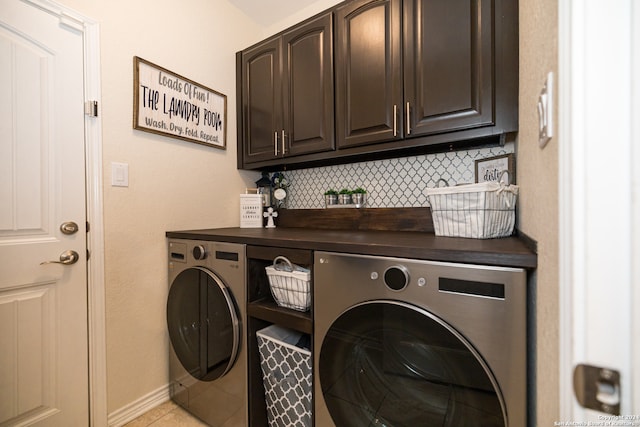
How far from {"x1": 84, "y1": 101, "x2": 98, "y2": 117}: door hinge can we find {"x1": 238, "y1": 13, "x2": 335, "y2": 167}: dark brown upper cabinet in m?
0.89

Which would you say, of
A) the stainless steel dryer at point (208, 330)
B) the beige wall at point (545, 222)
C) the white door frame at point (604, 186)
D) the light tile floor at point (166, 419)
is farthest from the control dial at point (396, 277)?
the light tile floor at point (166, 419)

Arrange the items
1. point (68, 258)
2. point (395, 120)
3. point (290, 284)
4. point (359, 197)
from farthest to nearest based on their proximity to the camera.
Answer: point (359, 197) → point (395, 120) → point (68, 258) → point (290, 284)

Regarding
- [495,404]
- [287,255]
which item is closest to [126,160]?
[287,255]

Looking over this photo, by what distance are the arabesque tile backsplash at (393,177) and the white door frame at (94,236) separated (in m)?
1.27

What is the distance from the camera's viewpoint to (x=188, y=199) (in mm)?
1792

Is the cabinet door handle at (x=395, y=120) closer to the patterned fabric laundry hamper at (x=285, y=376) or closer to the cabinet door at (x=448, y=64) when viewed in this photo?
the cabinet door at (x=448, y=64)

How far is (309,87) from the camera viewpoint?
5.50 ft

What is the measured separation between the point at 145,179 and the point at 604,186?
1887mm

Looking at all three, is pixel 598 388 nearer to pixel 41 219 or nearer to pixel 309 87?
pixel 309 87

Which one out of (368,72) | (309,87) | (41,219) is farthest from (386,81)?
(41,219)

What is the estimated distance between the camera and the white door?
1137 millimetres

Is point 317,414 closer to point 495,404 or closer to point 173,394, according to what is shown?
point 495,404

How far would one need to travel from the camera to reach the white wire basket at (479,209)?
1005 mm

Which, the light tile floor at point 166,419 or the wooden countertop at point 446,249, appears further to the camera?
the light tile floor at point 166,419
